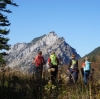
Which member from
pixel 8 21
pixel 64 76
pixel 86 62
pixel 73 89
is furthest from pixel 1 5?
pixel 73 89

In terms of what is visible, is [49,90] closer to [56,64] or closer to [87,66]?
[56,64]

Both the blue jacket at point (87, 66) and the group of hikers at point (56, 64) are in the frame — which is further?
the blue jacket at point (87, 66)

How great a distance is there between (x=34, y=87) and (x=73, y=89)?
120cm

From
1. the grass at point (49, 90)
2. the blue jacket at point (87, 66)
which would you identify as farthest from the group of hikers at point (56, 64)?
the grass at point (49, 90)

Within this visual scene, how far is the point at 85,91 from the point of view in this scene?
6336 millimetres

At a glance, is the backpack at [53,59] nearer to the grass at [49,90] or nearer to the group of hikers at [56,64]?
the group of hikers at [56,64]

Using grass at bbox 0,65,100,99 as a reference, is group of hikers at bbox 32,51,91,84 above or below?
above

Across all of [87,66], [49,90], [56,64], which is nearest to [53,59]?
[56,64]

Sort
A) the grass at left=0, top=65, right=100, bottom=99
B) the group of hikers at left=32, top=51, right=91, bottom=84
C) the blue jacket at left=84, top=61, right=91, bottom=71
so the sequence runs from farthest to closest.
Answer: the blue jacket at left=84, top=61, right=91, bottom=71 → the group of hikers at left=32, top=51, right=91, bottom=84 → the grass at left=0, top=65, right=100, bottom=99

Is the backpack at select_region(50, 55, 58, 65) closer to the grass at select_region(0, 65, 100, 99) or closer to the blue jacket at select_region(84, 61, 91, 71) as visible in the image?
the blue jacket at select_region(84, 61, 91, 71)

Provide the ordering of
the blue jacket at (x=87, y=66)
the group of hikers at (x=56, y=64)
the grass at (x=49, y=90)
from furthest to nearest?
1. the blue jacket at (x=87, y=66)
2. the group of hikers at (x=56, y=64)
3. the grass at (x=49, y=90)

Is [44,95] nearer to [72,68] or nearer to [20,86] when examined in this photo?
[20,86]

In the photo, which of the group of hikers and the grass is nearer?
the grass

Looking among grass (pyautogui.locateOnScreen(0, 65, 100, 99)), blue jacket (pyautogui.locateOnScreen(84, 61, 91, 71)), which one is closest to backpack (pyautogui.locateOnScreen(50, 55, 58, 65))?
blue jacket (pyautogui.locateOnScreen(84, 61, 91, 71))
